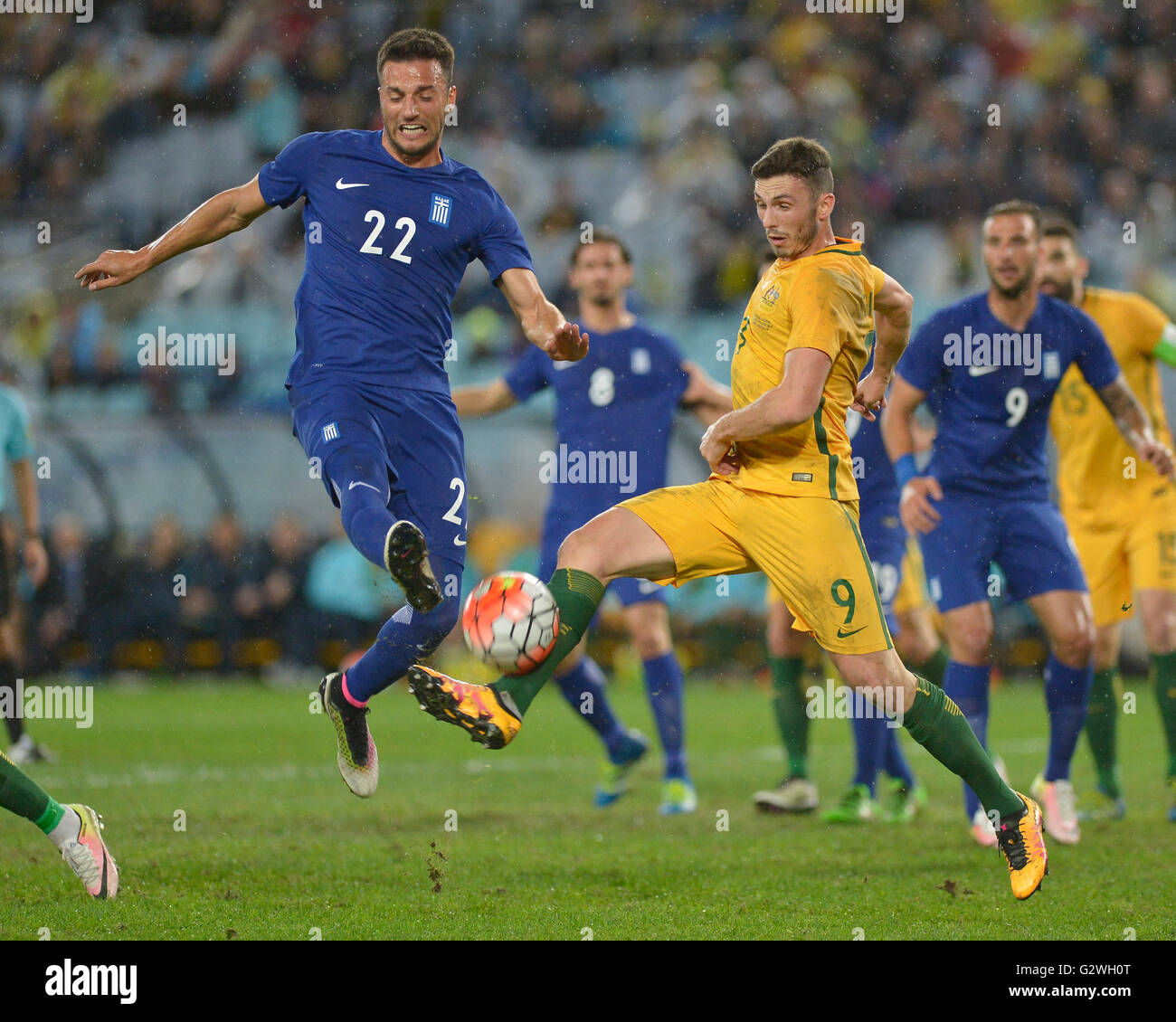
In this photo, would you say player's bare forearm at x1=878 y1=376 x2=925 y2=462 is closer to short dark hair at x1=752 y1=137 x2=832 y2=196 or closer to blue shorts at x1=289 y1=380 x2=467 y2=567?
short dark hair at x1=752 y1=137 x2=832 y2=196

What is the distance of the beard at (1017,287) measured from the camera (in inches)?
267

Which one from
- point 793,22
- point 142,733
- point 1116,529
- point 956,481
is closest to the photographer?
point 956,481

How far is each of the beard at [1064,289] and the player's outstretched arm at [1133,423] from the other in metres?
0.79

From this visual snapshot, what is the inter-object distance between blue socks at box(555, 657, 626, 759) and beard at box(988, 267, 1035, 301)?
3.04 m

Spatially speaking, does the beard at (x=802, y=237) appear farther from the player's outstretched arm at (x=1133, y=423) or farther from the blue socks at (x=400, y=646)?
the player's outstretched arm at (x=1133, y=423)

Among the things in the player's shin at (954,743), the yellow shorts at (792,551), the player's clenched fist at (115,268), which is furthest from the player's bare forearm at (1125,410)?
the player's clenched fist at (115,268)

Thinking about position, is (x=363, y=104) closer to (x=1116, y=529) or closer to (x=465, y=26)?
(x=465, y=26)

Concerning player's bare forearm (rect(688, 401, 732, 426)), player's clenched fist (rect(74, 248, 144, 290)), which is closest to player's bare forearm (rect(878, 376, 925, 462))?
player's bare forearm (rect(688, 401, 732, 426))

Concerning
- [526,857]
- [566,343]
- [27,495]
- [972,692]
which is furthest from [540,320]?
[27,495]

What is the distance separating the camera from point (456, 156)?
44.0 feet

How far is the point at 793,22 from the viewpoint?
17703mm

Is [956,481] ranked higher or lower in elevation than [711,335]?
lower
